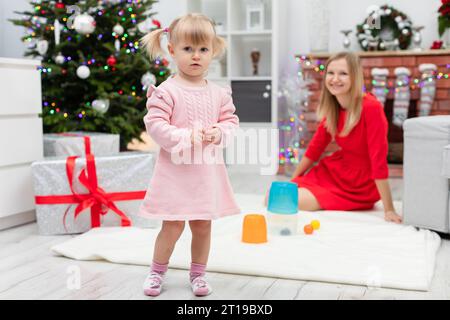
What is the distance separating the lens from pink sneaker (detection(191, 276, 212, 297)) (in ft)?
4.91

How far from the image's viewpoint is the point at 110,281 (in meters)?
1.62

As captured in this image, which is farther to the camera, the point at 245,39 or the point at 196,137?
the point at 245,39

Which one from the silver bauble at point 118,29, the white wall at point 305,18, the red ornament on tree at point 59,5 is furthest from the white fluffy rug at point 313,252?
the white wall at point 305,18

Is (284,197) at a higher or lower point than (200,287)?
higher

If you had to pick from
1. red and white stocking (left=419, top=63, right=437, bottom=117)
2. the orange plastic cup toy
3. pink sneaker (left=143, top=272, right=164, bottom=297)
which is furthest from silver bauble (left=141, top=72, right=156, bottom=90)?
red and white stocking (left=419, top=63, right=437, bottom=117)

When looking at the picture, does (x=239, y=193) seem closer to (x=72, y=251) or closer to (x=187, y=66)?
(x=72, y=251)

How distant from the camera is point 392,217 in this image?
238 centimetres

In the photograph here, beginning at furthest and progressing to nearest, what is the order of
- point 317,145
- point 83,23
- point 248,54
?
point 248,54 < point 83,23 < point 317,145

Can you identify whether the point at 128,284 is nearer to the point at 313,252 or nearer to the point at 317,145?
the point at 313,252

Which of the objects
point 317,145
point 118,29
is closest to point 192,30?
point 317,145

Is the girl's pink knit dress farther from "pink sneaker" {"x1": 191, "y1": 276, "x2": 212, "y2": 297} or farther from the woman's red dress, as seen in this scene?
the woman's red dress

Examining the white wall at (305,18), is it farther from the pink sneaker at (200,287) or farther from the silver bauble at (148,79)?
the pink sneaker at (200,287)

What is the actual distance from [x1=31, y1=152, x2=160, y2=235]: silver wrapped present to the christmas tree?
2.77 feet

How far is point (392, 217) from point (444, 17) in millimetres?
2188
